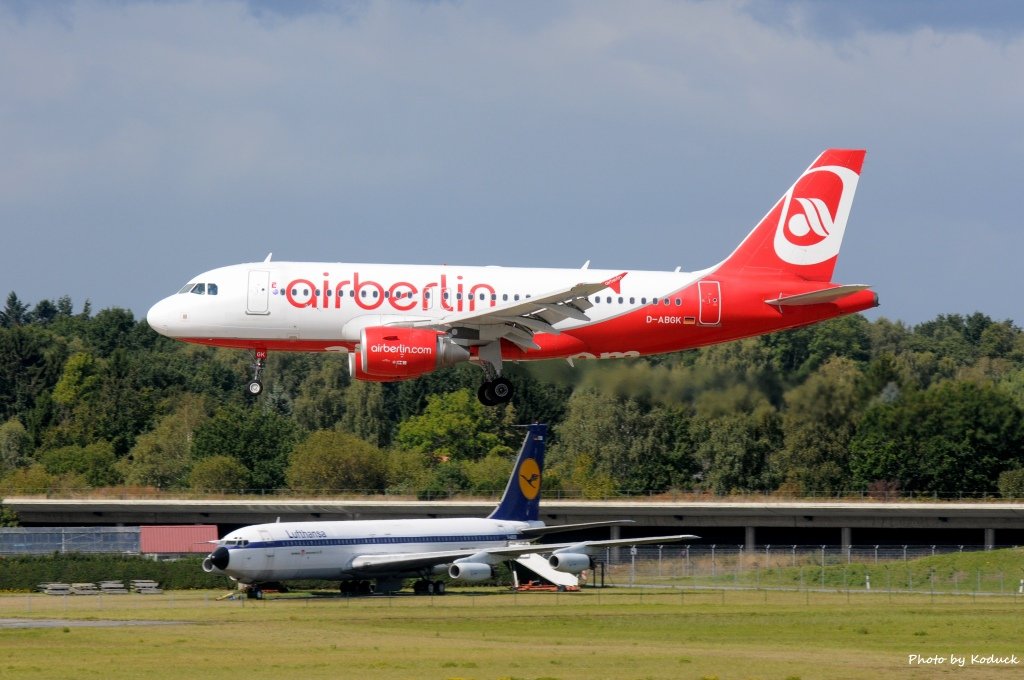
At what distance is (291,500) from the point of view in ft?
384

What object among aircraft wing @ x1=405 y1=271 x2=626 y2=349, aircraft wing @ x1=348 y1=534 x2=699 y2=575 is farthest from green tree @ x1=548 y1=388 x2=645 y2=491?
aircraft wing @ x1=405 y1=271 x2=626 y2=349

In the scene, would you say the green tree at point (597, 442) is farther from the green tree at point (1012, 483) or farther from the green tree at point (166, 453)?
the green tree at point (166, 453)

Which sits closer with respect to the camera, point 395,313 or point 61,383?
point 395,313

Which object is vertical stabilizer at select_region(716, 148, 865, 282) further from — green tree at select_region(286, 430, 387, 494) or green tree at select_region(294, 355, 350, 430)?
green tree at select_region(294, 355, 350, 430)

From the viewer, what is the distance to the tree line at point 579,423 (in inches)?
2611

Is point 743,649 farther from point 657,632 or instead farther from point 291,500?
point 291,500

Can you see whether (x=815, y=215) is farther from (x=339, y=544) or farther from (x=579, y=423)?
(x=579, y=423)

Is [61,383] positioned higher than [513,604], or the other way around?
[61,383]

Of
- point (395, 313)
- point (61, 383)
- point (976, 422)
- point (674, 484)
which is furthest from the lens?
point (61, 383)

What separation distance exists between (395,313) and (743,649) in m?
17.0

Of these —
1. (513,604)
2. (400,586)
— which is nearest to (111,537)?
(400,586)

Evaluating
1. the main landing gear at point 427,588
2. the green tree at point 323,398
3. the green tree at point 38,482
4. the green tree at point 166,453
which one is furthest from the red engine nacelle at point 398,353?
the green tree at point 323,398

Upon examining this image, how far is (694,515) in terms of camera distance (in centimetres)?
11544

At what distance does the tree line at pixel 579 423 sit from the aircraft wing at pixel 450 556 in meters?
9.38
